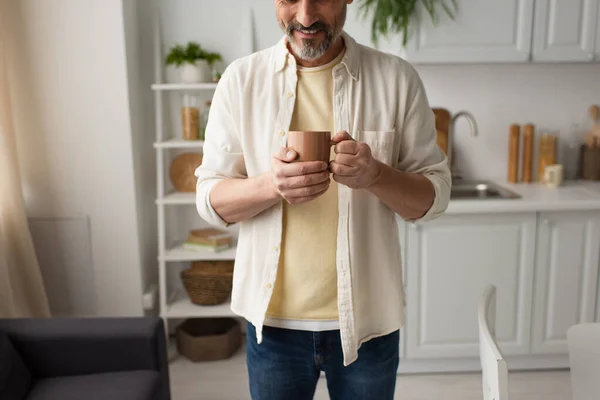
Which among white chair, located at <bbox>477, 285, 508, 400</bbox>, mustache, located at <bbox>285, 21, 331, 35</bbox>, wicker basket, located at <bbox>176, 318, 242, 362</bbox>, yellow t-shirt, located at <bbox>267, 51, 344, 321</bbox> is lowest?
wicker basket, located at <bbox>176, 318, 242, 362</bbox>

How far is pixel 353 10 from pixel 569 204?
138 centimetres

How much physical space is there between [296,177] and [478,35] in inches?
77.3

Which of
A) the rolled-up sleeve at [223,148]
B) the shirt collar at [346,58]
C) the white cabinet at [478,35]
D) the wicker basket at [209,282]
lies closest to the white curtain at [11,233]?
the wicker basket at [209,282]

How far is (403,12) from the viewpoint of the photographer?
2639mm

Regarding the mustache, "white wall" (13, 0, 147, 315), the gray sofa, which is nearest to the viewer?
the mustache

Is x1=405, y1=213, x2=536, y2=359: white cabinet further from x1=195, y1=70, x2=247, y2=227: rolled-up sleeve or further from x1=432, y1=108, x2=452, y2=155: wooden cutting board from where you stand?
x1=195, y1=70, x2=247, y2=227: rolled-up sleeve

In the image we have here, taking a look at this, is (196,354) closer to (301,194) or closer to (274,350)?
(274,350)

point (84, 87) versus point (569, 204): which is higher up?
point (84, 87)

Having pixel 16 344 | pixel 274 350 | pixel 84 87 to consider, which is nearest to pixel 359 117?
pixel 274 350

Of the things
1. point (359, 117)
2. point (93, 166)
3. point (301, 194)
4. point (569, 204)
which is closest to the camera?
point (301, 194)

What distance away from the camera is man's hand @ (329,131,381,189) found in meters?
1.08

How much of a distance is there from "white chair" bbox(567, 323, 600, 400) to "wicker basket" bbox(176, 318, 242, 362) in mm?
1983

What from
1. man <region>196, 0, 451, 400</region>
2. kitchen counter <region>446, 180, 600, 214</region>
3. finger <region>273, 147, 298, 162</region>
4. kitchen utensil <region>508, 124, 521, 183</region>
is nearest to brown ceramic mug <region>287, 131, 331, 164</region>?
finger <region>273, 147, 298, 162</region>

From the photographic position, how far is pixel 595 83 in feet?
10.3
